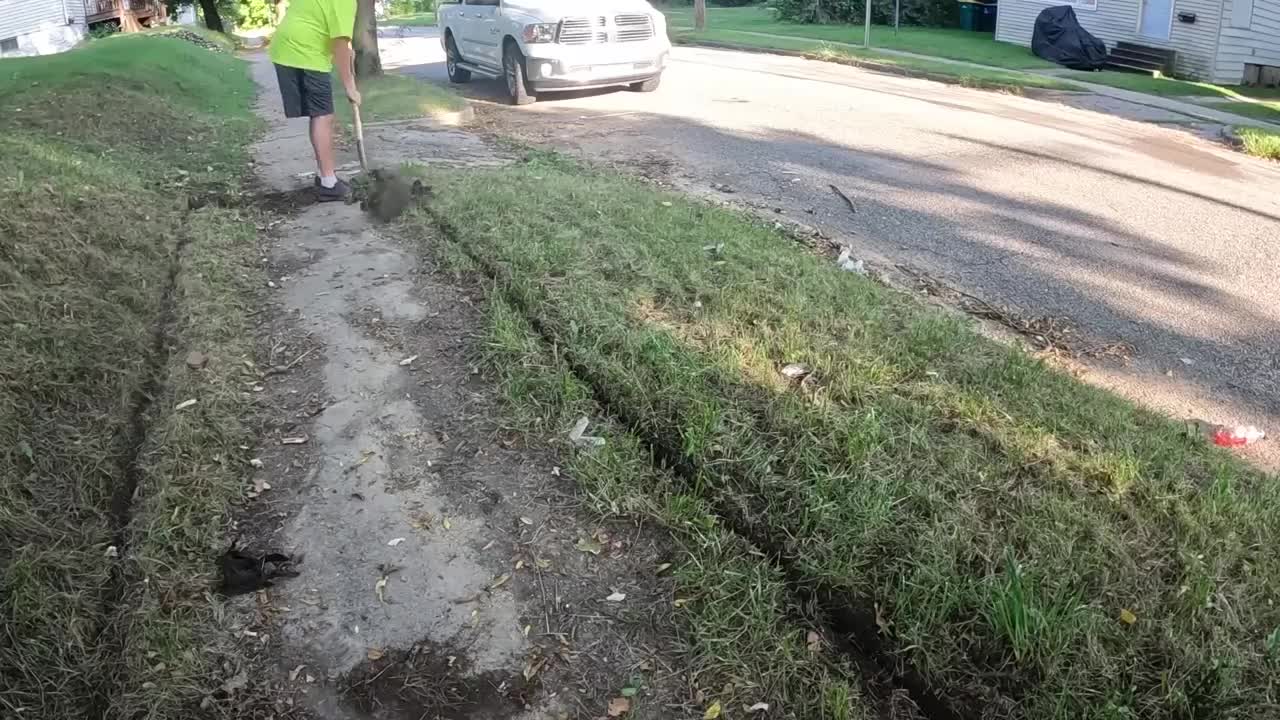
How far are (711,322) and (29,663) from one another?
3.06 meters

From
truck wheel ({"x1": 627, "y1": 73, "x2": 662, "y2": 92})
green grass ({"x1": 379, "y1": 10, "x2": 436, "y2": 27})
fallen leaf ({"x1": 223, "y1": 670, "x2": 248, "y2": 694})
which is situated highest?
green grass ({"x1": 379, "y1": 10, "x2": 436, "y2": 27})

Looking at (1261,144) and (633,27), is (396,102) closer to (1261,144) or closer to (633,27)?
(633,27)

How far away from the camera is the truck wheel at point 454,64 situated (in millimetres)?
14945

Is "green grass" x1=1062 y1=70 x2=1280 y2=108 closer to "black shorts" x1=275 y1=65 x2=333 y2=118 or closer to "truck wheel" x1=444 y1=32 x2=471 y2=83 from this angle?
"truck wheel" x1=444 y1=32 x2=471 y2=83

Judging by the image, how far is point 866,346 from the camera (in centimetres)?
453

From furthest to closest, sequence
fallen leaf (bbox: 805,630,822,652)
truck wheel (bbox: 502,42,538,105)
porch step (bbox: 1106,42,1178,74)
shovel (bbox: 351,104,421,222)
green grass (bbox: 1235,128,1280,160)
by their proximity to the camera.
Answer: porch step (bbox: 1106,42,1178,74) < truck wheel (bbox: 502,42,538,105) < green grass (bbox: 1235,128,1280,160) < shovel (bbox: 351,104,421,222) < fallen leaf (bbox: 805,630,822,652)

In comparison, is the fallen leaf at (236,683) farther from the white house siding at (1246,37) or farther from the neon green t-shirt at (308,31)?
the white house siding at (1246,37)

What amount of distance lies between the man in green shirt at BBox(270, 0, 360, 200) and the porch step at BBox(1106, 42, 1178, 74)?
17339mm

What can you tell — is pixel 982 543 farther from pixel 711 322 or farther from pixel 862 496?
pixel 711 322

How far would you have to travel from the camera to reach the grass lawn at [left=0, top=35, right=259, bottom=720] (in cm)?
283

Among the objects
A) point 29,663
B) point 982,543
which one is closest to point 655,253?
point 982,543

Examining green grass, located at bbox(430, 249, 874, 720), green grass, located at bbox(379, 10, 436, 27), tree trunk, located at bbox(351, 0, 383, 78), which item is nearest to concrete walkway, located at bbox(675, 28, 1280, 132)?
tree trunk, located at bbox(351, 0, 383, 78)

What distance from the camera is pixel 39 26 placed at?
2733 cm

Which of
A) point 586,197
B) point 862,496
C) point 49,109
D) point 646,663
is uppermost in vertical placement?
point 49,109
